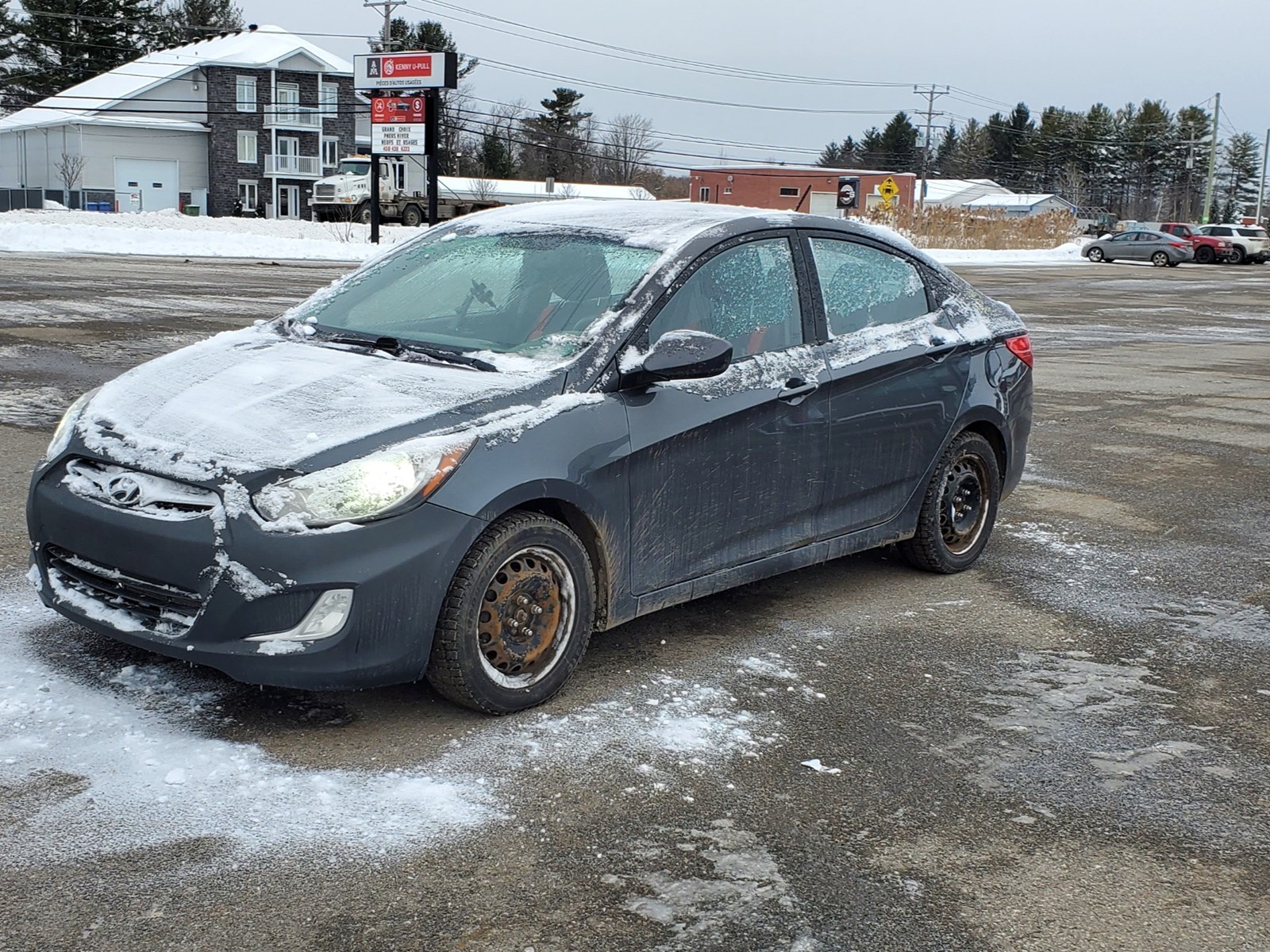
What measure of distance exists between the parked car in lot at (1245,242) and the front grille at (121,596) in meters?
55.7

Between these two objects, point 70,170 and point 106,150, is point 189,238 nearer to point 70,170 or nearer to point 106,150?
point 70,170

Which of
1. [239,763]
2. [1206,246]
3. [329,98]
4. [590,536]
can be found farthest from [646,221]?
[329,98]

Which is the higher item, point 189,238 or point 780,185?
point 780,185

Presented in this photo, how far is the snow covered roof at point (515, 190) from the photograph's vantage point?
81.5 metres

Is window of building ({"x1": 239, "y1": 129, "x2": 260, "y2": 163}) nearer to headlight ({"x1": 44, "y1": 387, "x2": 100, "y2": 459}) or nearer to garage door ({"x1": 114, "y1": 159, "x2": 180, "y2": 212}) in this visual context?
garage door ({"x1": 114, "y1": 159, "x2": 180, "y2": 212})

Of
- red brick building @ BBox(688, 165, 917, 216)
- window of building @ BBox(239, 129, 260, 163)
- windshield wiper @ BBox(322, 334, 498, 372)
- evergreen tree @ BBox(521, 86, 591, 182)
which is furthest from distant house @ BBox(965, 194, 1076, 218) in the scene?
windshield wiper @ BBox(322, 334, 498, 372)

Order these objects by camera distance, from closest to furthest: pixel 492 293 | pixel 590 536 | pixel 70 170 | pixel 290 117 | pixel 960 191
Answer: pixel 590 536, pixel 492 293, pixel 70 170, pixel 290 117, pixel 960 191

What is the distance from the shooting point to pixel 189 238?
34062mm

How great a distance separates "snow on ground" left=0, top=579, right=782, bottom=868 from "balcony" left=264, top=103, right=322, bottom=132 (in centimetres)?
6848

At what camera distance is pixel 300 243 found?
36156mm

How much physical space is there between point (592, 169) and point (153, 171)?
1798 inches

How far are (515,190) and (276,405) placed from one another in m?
85.9

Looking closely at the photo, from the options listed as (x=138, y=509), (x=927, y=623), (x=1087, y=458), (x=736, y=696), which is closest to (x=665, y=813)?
(x=736, y=696)

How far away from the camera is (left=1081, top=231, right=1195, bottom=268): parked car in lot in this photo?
50.4m
